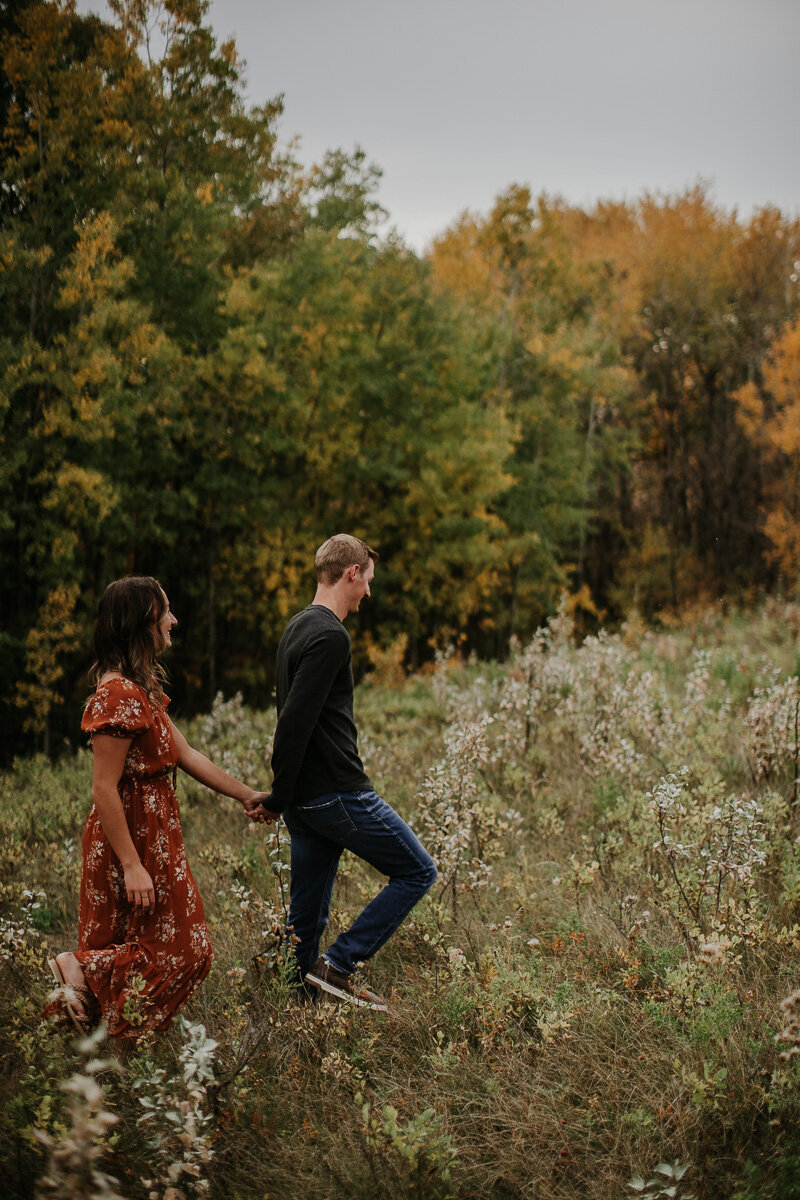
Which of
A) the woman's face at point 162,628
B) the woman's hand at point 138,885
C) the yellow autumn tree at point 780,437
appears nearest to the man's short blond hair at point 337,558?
the woman's face at point 162,628

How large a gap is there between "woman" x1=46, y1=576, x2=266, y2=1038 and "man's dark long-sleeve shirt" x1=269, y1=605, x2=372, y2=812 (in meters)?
0.47

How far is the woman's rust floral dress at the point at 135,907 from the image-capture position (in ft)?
9.84

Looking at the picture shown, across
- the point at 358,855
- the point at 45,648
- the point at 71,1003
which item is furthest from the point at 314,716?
the point at 45,648

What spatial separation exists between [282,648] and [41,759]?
7.93m

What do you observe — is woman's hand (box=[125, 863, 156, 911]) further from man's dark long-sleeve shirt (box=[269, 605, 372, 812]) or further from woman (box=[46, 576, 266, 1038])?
man's dark long-sleeve shirt (box=[269, 605, 372, 812])

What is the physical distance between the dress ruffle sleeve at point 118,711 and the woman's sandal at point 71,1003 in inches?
36.1

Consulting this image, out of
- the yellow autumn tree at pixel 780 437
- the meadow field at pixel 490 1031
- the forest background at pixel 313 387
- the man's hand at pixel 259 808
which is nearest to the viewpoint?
the meadow field at pixel 490 1031

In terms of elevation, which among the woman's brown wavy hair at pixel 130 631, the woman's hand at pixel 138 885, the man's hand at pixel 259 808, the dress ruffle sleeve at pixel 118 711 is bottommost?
the woman's hand at pixel 138 885

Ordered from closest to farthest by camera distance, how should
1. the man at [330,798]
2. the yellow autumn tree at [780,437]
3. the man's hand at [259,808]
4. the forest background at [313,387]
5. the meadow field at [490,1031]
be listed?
the meadow field at [490,1031] → the man at [330,798] → the man's hand at [259,808] → the forest background at [313,387] → the yellow autumn tree at [780,437]

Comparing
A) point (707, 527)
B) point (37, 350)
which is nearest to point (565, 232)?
point (707, 527)

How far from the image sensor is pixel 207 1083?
274 centimetres

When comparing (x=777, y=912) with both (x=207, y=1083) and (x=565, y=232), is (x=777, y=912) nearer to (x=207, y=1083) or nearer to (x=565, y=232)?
(x=207, y=1083)

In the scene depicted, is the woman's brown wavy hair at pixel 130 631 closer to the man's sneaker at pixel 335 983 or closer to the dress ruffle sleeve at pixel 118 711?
the dress ruffle sleeve at pixel 118 711

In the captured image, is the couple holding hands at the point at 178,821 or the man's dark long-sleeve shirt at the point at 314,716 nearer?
the couple holding hands at the point at 178,821
